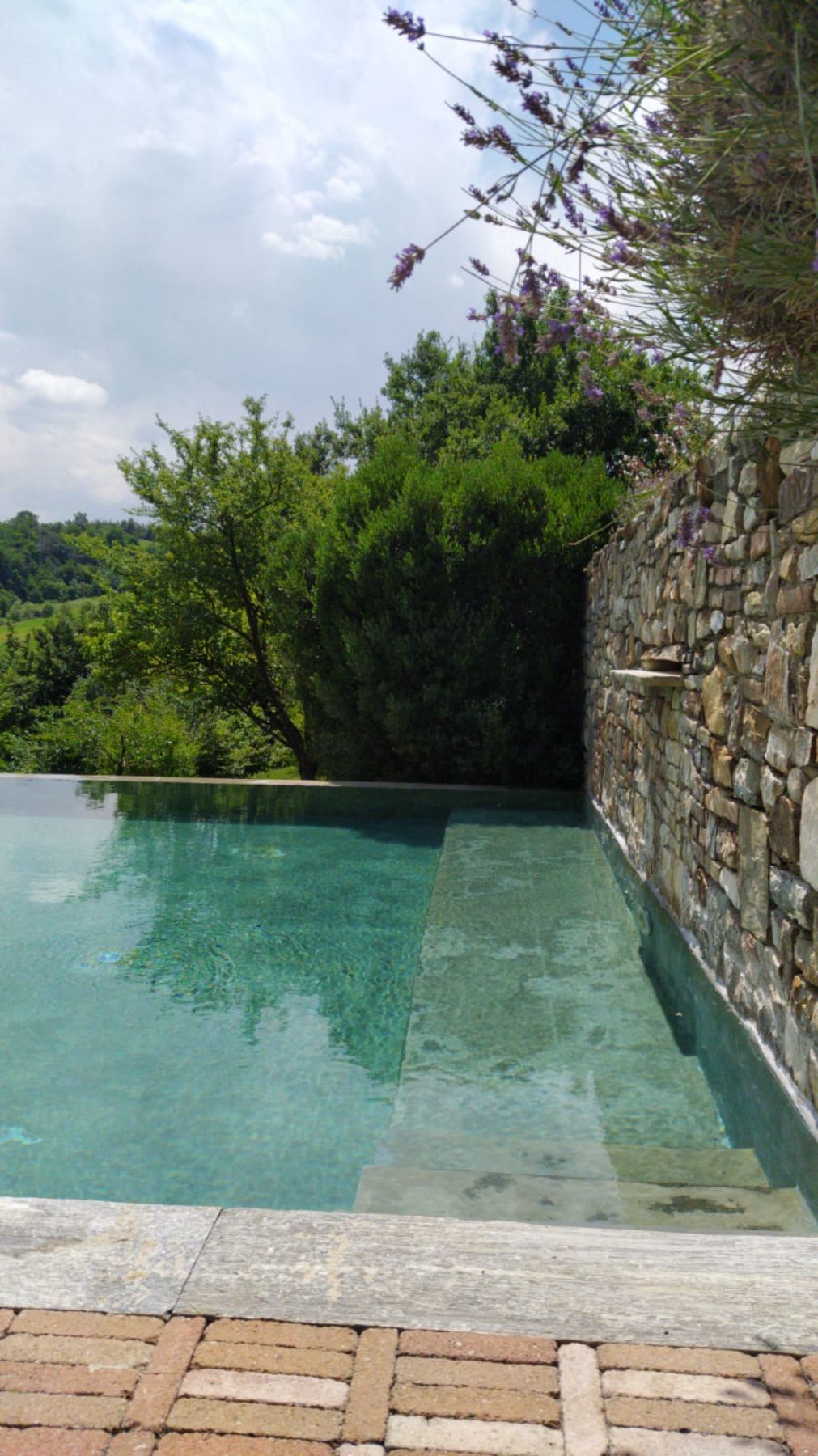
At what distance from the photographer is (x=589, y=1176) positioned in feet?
8.42

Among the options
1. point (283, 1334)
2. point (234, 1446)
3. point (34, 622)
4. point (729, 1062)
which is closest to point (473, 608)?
point (729, 1062)

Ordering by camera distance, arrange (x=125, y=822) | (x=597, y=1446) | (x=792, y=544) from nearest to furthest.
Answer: (x=597, y=1446) < (x=792, y=544) < (x=125, y=822)

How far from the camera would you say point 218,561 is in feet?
39.8

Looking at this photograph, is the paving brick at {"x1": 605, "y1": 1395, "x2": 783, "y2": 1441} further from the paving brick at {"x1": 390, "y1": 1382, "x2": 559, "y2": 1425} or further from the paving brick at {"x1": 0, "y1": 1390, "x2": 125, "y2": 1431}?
the paving brick at {"x1": 0, "y1": 1390, "x2": 125, "y2": 1431}

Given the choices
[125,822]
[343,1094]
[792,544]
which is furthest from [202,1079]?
[125,822]

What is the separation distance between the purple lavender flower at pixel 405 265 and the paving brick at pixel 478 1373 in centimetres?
198

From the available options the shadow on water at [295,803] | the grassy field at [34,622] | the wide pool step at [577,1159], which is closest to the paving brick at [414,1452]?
the wide pool step at [577,1159]

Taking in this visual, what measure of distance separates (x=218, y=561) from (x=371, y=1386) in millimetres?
11336

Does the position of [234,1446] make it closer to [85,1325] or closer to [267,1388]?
[267,1388]

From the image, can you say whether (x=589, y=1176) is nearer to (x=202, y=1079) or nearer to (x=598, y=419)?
(x=202, y=1079)

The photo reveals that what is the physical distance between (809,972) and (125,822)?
681cm

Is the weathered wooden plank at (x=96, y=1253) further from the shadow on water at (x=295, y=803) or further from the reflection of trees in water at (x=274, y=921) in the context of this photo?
the shadow on water at (x=295, y=803)

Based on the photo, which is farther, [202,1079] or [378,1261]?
[202,1079]

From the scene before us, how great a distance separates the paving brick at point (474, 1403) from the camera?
1.41m
